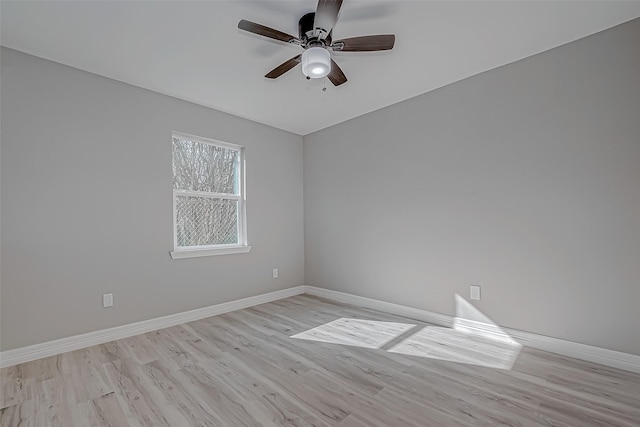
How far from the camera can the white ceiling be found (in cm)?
196

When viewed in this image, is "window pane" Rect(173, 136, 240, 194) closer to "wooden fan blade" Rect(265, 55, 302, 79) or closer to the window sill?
the window sill

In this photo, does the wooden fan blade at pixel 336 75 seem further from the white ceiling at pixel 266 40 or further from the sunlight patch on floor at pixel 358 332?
the sunlight patch on floor at pixel 358 332

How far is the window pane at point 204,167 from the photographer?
333 centimetres

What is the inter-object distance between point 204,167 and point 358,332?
2530 millimetres

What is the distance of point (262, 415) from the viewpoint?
1.68 m

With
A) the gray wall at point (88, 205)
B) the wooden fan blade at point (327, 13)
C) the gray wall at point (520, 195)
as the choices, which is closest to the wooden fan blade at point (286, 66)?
the wooden fan blade at point (327, 13)

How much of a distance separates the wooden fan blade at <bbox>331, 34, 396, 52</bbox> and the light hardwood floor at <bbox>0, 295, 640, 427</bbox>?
2.28 meters

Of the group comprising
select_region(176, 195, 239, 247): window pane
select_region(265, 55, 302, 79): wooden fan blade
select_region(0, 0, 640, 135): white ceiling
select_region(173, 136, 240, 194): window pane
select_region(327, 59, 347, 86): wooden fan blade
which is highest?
select_region(0, 0, 640, 135): white ceiling

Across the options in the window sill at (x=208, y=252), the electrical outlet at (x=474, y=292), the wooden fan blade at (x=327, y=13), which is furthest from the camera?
the window sill at (x=208, y=252)

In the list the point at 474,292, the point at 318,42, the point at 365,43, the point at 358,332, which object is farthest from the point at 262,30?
the point at 474,292

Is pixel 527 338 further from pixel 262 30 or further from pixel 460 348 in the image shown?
pixel 262 30

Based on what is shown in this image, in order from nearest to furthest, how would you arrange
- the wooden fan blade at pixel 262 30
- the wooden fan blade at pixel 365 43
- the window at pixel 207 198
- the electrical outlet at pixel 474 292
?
the wooden fan blade at pixel 262 30, the wooden fan blade at pixel 365 43, the electrical outlet at pixel 474 292, the window at pixel 207 198

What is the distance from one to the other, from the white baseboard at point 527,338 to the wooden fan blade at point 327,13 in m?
2.76

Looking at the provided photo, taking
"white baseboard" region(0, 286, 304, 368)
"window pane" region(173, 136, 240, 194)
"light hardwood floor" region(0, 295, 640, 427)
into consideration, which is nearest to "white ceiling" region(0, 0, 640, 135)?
"window pane" region(173, 136, 240, 194)
